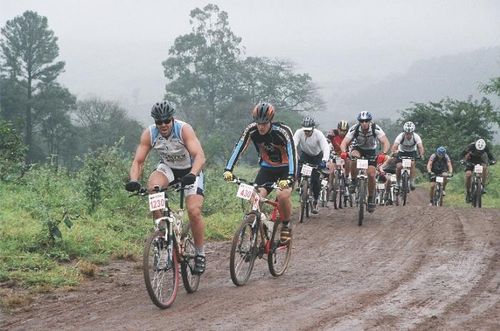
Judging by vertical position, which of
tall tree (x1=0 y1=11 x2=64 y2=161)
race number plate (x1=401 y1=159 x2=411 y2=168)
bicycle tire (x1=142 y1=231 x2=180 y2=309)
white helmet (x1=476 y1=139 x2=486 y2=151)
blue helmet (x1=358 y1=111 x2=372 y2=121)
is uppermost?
tall tree (x1=0 y1=11 x2=64 y2=161)

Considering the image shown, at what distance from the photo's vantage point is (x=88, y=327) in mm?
6250

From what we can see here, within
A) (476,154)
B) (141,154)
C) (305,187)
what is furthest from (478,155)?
(141,154)

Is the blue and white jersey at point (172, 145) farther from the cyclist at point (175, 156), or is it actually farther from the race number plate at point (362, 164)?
the race number plate at point (362, 164)

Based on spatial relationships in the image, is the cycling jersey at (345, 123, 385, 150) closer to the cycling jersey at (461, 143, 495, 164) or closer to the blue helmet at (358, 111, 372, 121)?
the blue helmet at (358, 111, 372, 121)

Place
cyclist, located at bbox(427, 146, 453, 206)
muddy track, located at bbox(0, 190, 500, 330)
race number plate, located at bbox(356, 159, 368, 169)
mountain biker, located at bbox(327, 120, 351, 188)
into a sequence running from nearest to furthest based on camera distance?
muddy track, located at bbox(0, 190, 500, 330) < race number plate, located at bbox(356, 159, 368, 169) < mountain biker, located at bbox(327, 120, 351, 188) < cyclist, located at bbox(427, 146, 453, 206)

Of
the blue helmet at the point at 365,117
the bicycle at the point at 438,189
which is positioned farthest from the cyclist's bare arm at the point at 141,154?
the bicycle at the point at 438,189

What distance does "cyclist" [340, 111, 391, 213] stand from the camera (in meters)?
13.3

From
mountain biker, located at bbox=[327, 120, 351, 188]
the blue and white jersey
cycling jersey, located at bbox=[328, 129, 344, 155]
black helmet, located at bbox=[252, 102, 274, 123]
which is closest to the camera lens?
the blue and white jersey

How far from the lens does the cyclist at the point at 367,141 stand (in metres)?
13.3

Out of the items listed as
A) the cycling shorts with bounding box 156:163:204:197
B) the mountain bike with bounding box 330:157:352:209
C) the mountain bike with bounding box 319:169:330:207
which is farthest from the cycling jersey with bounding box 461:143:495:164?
the cycling shorts with bounding box 156:163:204:197

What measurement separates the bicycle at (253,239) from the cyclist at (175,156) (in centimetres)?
49

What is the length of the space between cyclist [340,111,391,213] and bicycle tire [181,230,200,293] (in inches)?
251

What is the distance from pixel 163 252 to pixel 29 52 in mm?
62630

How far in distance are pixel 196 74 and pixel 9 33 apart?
22391 millimetres
